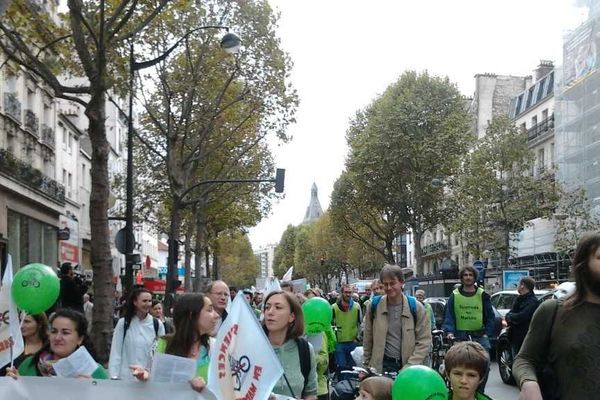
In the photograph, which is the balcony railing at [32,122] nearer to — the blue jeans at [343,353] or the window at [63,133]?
the window at [63,133]

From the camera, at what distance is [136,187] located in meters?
38.9

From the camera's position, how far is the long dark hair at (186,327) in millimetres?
4637

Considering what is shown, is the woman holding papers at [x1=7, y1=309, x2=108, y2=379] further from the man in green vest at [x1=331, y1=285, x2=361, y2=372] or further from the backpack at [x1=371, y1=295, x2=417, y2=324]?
the man in green vest at [x1=331, y1=285, x2=361, y2=372]

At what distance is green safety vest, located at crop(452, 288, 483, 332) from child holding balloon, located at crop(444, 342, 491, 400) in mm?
4994

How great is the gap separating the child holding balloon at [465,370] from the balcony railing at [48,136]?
2858 cm

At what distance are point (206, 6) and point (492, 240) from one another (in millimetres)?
20640

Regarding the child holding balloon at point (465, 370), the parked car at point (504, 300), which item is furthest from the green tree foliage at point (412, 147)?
the child holding balloon at point (465, 370)

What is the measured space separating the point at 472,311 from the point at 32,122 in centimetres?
2333

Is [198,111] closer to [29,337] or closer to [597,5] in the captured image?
[597,5]

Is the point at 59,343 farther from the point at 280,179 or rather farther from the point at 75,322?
the point at 280,179

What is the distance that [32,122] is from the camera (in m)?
28.6

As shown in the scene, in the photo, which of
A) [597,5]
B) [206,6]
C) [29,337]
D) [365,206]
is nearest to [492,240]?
[597,5]

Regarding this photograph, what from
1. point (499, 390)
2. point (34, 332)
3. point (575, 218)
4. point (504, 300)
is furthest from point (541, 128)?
point (34, 332)

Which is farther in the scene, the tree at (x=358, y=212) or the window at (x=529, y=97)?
the window at (x=529, y=97)
